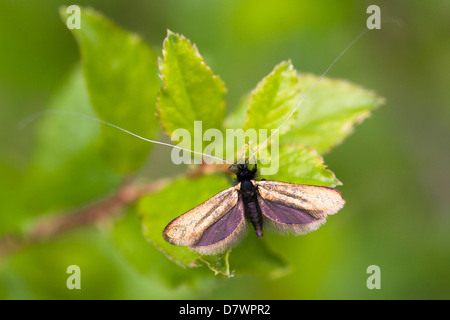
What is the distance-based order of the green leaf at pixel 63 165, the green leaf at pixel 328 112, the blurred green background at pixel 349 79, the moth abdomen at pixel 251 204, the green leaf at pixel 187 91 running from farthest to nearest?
the blurred green background at pixel 349 79
the green leaf at pixel 63 165
the green leaf at pixel 328 112
the moth abdomen at pixel 251 204
the green leaf at pixel 187 91

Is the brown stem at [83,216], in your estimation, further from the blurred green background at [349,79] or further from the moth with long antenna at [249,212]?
the blurred green background at [349,79]

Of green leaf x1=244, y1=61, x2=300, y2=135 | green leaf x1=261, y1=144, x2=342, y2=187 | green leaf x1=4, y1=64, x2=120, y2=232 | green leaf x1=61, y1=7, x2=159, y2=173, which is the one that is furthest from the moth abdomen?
green leaf x1=4, y1=64, x2=120, y2=232

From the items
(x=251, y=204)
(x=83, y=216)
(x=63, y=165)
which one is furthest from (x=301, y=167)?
(x=63, y=165)

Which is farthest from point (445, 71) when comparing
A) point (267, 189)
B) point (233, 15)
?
point (267, 189)

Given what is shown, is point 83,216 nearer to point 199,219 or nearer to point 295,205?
point 199,219

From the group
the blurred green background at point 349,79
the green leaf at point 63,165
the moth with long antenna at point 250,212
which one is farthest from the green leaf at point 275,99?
the blurred green background at point 349,79

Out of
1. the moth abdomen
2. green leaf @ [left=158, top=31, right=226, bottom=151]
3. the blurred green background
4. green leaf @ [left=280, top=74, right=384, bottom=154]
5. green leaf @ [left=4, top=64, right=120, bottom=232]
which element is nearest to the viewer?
green leaf @ [left=158, top=31, right=226, bottom=151]

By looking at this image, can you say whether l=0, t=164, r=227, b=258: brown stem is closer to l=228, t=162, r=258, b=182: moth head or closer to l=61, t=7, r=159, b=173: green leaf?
l=228, t=162, r=258, b=182: moth head

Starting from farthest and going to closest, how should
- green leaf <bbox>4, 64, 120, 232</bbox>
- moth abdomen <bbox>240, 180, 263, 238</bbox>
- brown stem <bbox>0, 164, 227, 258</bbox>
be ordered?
green leaf <bbox>4, 64, 120, 232</bbox>, brown stem <bbox>0, 164, 227, 258</bbox>, moth abdomen <bbox>240, 180, 263, 238</bbox>
